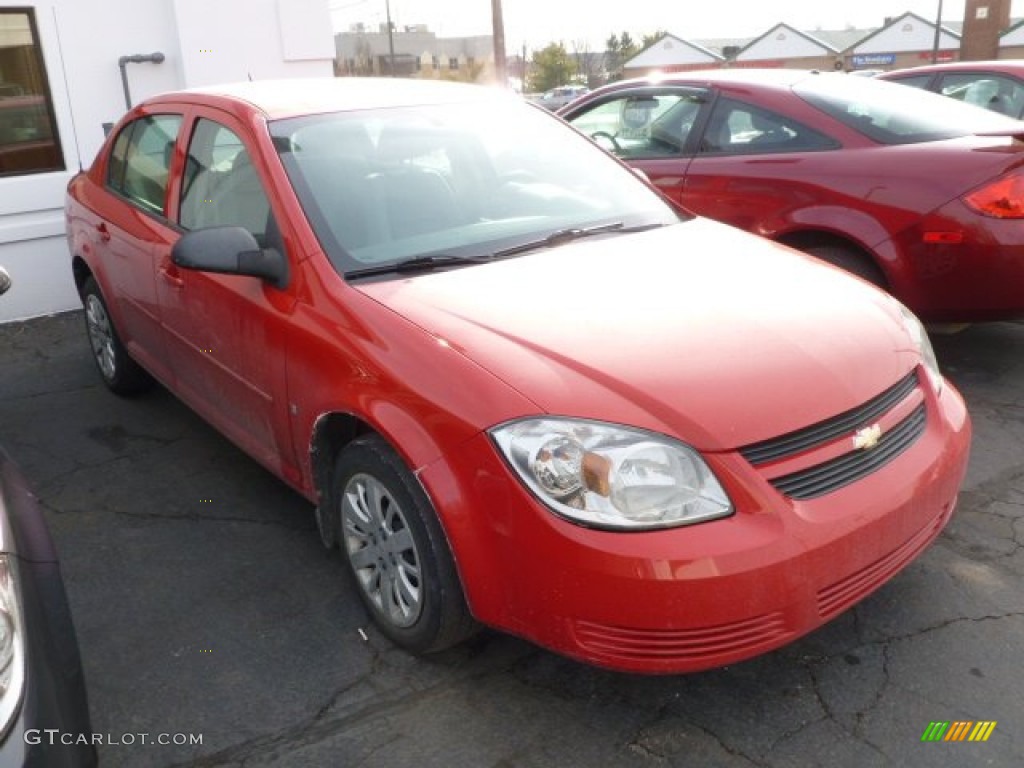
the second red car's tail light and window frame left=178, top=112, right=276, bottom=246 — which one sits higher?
window frame left=178, top=112, right=276, bottom=246

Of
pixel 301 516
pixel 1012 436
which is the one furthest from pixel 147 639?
pixel 1012 436

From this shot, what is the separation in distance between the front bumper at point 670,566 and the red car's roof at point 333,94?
1.72 metres

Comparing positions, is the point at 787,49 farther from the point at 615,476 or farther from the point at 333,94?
the point at 615,476

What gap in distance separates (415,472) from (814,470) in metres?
1.00

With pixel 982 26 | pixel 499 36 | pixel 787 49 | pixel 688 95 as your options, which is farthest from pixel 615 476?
pixel 787 49

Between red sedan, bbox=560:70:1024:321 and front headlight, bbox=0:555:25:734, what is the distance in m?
3.95

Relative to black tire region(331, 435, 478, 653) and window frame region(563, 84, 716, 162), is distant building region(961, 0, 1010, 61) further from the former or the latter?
black tire region(331, 435, 478, 653)

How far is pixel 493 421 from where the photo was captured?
226 centimetres

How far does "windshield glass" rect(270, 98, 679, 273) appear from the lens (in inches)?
120

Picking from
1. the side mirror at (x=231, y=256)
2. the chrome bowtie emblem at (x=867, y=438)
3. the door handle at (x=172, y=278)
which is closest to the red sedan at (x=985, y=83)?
the chrome bowtie emblem at (x=867, y=438)

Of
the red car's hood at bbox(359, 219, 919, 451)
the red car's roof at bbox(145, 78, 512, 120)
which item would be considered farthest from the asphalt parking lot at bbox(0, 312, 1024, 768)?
the red car's roof at bbox(145, 78, 512, 120)

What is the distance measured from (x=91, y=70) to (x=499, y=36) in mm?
17540

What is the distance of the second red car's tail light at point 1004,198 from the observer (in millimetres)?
4227

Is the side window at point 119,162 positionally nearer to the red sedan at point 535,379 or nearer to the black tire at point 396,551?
the red sedan at point 535,379
